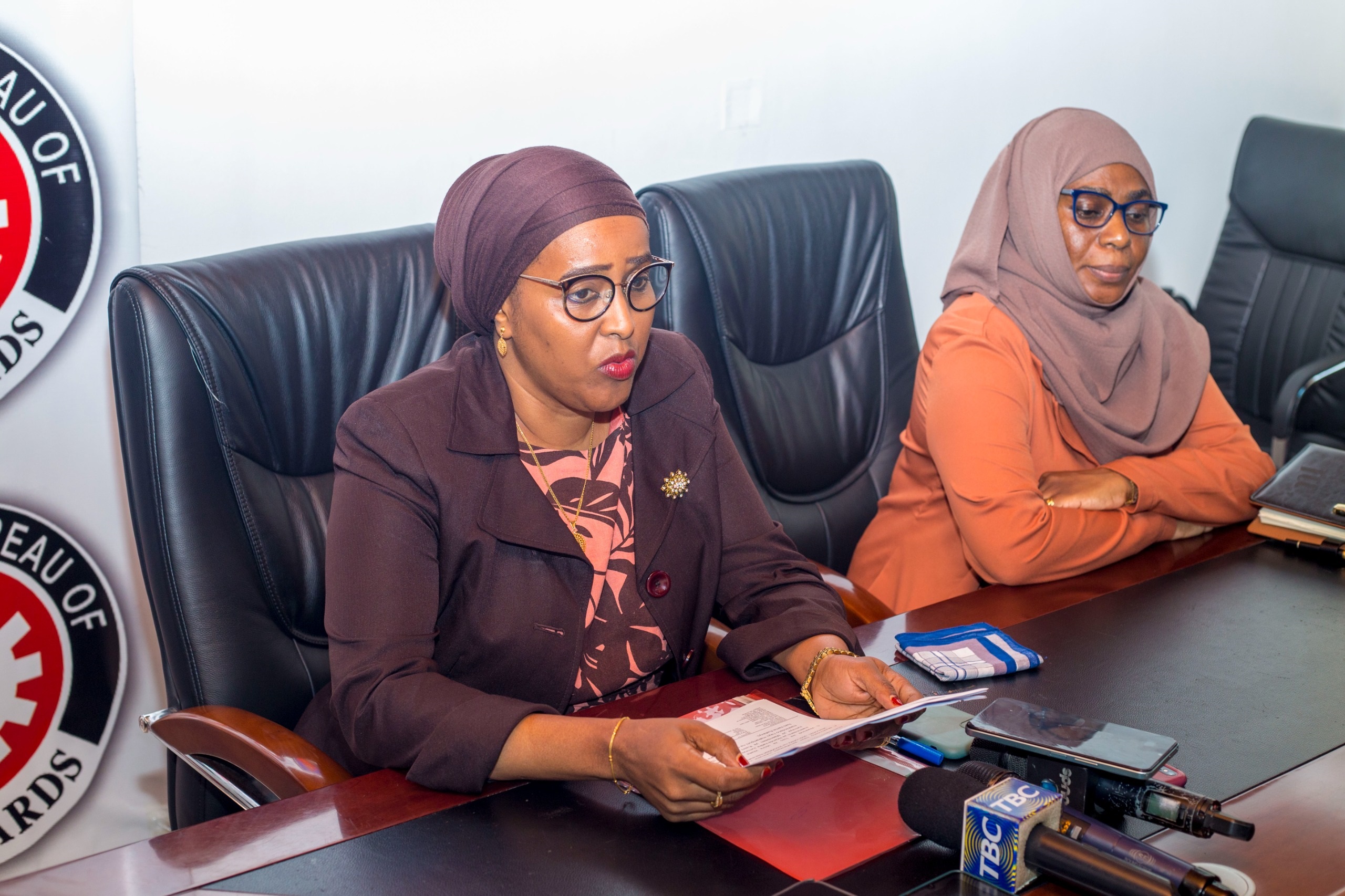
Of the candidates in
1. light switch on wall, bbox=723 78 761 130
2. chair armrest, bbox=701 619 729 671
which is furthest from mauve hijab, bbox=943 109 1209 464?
chair armrest, bbox=701 619 729 671

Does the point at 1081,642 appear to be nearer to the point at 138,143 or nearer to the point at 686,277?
the point at 686,277

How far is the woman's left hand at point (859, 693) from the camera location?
49.1 inches

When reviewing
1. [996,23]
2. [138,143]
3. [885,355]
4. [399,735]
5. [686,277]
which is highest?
[996,23]

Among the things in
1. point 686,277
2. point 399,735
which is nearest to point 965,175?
point 686,277

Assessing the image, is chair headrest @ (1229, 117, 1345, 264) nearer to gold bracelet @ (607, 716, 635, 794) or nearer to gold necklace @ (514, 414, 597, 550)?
gold necklace @ (514, 414, 597, 550)

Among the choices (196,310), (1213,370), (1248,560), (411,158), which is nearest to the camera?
(196,310)

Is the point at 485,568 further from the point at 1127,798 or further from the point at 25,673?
the point at 25,673

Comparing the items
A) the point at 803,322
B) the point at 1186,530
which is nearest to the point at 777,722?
the point at 1186,530

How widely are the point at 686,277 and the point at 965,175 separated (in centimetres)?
132

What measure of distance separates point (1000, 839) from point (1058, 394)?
1184 mm

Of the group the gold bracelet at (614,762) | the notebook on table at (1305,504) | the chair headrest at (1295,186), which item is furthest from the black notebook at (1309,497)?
the chair headrest at (1295,186)

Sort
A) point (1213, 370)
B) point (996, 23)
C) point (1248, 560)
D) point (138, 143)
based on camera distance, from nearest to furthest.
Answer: point (1248, 560)
point (138, 143)
point (996, 23)
point (1213, 370)

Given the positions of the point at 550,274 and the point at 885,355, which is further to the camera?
the point at 885,355

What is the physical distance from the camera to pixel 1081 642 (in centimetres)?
150
